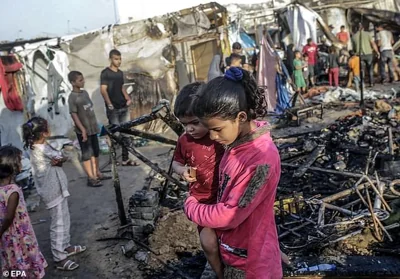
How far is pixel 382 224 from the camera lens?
3.80 m

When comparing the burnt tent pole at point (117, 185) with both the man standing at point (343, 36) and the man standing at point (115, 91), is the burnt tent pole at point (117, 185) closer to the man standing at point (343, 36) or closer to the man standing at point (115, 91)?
the man standing at point (115, 91)

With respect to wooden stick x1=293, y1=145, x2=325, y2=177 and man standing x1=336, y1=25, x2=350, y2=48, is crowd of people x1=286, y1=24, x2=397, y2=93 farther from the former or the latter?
wooden stick x1=293, y1=145, x2=325, y2=177

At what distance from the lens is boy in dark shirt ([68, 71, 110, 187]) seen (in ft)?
21.4

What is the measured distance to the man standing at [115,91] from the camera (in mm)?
7508

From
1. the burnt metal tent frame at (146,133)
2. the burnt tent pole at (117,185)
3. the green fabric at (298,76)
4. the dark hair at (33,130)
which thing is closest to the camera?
the dark hair at (33,130)

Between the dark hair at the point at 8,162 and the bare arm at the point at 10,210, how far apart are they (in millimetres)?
194

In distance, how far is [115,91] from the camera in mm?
7688

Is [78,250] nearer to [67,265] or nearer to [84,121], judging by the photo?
[67,265]

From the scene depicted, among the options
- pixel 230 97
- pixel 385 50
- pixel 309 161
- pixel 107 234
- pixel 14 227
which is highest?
pixel 230 97

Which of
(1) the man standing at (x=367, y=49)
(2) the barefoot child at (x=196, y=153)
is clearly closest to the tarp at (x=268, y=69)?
(1) the man standing at (x=367, y=49)

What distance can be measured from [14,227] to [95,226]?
1.99m

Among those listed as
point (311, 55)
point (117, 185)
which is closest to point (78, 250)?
point (117, 185)

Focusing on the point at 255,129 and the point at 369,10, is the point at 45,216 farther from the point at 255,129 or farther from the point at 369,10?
the point at 369,10

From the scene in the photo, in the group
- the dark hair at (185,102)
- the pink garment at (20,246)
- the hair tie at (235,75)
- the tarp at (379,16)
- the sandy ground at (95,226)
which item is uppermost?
the tarp at (379,16)
